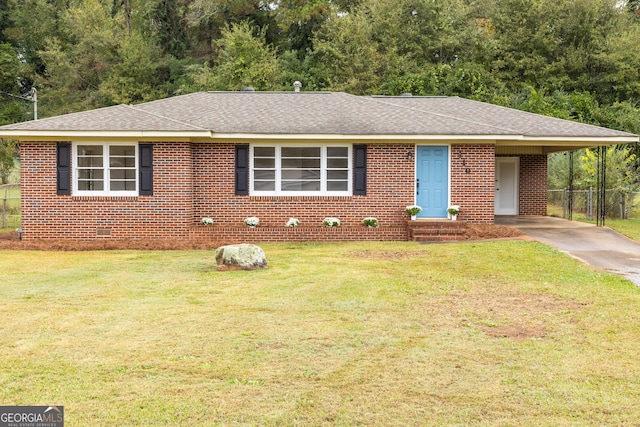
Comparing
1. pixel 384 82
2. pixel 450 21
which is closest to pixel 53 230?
→ pixel 384 82

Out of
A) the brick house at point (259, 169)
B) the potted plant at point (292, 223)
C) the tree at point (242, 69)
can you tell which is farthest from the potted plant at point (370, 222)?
the tree at point (242, 69)

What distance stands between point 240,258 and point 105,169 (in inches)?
257

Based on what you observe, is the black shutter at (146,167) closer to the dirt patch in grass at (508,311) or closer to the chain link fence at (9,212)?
the chain link fence at (9,212)

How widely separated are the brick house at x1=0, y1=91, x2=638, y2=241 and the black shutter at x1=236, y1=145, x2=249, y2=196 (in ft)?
0.09

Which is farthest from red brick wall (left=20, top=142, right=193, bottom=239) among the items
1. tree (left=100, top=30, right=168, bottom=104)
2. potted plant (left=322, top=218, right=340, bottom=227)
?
tree (left=100, top=30, right=168, bottom=104)

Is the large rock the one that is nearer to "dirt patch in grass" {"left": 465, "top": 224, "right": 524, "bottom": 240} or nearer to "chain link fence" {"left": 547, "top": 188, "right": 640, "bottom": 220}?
"dirt patch in grass" {"left": 465, "top": 224, "right": 524, "bottom": 240}

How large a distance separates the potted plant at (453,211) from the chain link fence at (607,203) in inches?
262

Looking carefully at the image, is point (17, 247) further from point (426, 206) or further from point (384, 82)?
point (384, 82)

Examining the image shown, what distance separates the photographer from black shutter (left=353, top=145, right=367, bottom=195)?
17.2 meters

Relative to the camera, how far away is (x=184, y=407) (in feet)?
16.4

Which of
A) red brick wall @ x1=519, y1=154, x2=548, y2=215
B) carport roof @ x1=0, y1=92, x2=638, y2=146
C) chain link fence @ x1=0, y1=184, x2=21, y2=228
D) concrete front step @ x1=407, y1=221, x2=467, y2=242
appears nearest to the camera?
carport roof @ x1=0, y1=92, x2=638, y2=146

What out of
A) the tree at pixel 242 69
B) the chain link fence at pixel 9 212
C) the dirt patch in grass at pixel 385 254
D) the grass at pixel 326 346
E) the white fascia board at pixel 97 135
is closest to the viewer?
the grass at pixel 326 346

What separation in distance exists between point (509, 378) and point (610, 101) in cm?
3387

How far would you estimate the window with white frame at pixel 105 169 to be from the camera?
16.6 metres
